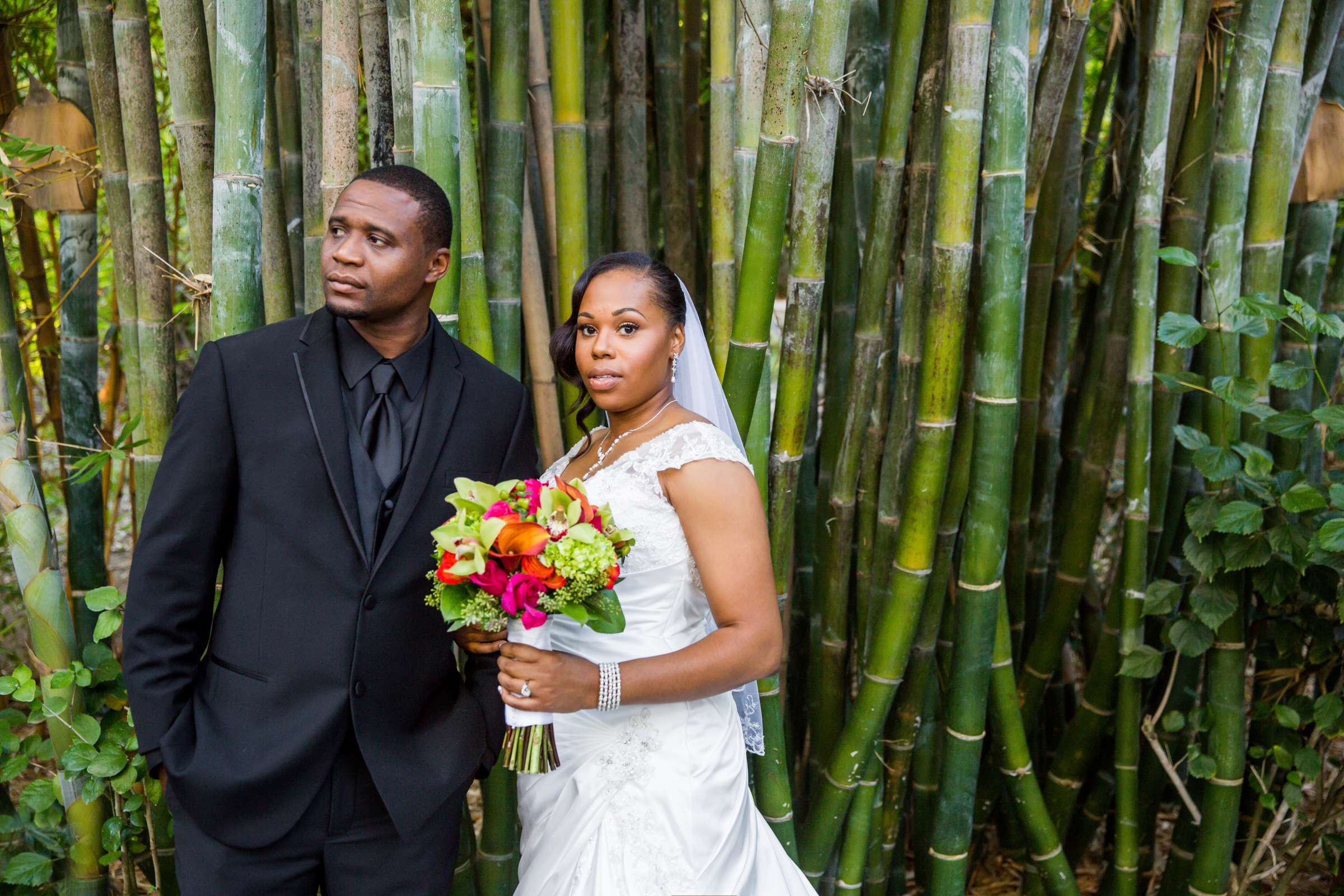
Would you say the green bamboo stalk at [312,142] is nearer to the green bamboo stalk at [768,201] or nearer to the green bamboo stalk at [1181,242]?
the green bamboo stalk at [768,201]

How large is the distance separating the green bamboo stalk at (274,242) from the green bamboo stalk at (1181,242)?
6.15 feet

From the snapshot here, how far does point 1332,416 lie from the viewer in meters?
1.92

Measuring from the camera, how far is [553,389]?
2.14 m

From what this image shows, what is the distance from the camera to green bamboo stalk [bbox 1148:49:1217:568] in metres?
2.26

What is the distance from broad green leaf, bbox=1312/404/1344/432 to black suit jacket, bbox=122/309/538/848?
1633 millimetres

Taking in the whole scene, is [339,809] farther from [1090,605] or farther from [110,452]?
[1090,605]

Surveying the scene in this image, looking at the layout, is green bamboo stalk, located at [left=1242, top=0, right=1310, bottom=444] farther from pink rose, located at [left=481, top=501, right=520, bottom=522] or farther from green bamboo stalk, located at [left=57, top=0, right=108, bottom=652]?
green bamboo stalk, located at [left=57, top=0, right=108, bottom=652]

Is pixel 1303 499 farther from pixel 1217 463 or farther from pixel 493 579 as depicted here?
pixel 493 579

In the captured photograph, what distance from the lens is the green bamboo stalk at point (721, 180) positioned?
1913 millimetres

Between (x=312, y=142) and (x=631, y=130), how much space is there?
78cm

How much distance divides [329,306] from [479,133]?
3.18 ft

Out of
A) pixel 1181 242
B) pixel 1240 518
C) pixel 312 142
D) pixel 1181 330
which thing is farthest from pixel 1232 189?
pixel 312 142

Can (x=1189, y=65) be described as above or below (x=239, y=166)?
above

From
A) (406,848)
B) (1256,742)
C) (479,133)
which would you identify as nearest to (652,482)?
(406,848)
